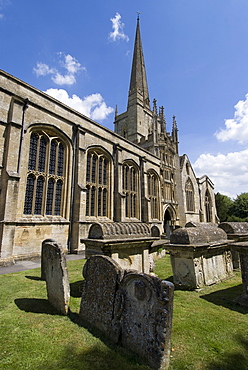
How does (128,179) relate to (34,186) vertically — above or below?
above

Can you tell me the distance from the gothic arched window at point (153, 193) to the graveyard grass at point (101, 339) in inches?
738

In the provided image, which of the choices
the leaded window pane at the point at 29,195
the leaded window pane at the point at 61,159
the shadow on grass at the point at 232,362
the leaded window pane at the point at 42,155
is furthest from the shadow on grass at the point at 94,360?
the leaded window pane at the point at 61,159

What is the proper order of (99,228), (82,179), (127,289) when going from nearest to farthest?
(127,289), (99,228), (82,179)

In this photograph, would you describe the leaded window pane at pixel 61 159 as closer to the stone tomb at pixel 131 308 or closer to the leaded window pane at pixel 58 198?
the leaded window pane at pixel 58 198

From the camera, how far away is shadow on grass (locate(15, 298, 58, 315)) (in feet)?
12.8

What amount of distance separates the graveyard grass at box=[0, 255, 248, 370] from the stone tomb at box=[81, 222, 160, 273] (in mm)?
1350

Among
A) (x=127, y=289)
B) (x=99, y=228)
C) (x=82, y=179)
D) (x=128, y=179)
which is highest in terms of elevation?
(x=128, y=179)

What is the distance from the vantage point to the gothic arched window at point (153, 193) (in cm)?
2327

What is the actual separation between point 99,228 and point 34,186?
7.76 metres

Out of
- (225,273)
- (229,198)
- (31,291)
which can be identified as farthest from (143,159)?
(229,198)

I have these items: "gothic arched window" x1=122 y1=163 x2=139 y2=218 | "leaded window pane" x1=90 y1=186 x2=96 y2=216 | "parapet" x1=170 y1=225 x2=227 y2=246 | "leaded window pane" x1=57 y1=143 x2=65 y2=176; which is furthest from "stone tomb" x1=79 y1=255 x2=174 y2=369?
"gothic arched window" x1=122 y1=163 x2=139 y2=218

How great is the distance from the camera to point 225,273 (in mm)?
6266

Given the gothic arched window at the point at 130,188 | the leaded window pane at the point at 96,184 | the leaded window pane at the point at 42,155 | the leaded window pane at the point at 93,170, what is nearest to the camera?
the leaded window pane at the point at 42,155

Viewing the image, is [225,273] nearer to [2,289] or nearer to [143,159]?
[2,289]
